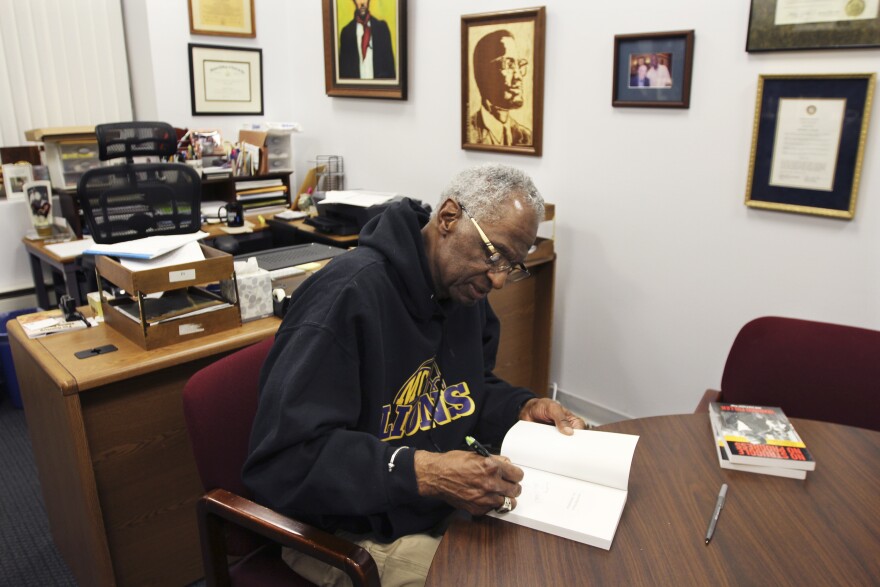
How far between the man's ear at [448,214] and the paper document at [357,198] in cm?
197

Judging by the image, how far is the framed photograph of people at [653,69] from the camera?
241 cm

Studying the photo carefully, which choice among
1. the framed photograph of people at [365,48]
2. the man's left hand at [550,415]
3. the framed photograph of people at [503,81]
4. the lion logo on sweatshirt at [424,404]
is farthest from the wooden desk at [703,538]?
the framed photograph of people at [365,48]

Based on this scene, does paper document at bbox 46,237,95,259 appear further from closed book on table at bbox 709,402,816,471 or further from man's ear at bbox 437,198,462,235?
closed book on table at bbox 709,402,816,471

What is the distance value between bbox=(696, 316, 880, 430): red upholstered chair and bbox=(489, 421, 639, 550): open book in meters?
0.64

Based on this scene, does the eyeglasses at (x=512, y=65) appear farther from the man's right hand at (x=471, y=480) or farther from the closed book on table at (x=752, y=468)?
the man's right hand at (x=471, y=480)

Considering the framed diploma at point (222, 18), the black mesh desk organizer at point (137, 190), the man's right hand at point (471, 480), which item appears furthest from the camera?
the framed diploma at point (222, 18)

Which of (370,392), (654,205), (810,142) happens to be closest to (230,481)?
(370,392)

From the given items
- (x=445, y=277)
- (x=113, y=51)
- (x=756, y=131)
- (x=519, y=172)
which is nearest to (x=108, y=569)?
(x=445, y=277)

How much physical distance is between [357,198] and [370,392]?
2294 mm

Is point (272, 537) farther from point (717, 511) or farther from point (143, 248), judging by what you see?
point (143, 248)

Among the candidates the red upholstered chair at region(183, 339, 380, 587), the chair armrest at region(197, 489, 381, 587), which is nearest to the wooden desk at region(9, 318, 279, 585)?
the red upholstered chair at region(183, 339, 380, 587)

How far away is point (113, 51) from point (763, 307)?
374 centimetres

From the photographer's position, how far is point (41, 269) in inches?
139

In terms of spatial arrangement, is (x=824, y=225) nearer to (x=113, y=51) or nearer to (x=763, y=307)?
(x=763, y=307)
